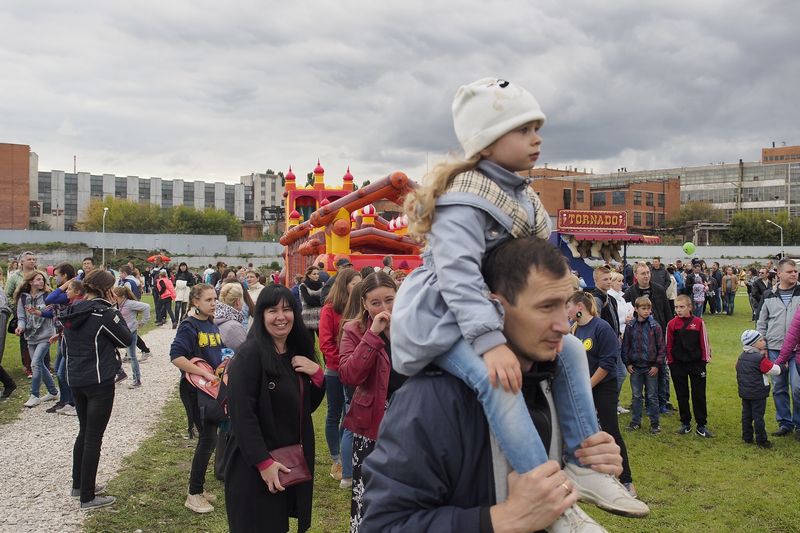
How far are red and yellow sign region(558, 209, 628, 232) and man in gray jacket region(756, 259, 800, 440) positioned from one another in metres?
11.3

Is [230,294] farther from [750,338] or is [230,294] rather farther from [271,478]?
[750,338]

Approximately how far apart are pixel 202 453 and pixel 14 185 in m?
76.3

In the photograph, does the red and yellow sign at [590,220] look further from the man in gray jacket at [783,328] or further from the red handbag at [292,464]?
the red handbag at [292,464]

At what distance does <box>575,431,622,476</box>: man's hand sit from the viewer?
5.72ft

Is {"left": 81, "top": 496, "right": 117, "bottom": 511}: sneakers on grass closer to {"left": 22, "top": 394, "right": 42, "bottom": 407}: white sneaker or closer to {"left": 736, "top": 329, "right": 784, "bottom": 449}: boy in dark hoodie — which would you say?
{"left": 22, "top": 394, "right": 42, "bottom": 407}: white sneaker

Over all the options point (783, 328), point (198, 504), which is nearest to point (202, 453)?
point (198, 504)

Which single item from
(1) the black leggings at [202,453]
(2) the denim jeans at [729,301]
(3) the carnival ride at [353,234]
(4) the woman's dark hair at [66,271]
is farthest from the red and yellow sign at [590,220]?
(1) the black leggings at [202,453]

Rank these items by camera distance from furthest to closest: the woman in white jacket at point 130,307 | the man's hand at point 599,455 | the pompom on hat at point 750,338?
the woman in white jacket at point 130,307 < the pompom on hat at point 750,338 < the man's hand at point 599,455

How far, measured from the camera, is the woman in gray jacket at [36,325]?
9.31 meters

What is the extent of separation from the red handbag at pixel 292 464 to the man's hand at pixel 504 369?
86.8 inches

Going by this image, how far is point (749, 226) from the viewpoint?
6550 centimetres

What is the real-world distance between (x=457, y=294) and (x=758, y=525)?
510 cm

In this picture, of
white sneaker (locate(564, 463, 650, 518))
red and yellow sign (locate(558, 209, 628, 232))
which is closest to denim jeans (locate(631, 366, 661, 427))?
white sneaker (locate(564, 463, 650, 518))

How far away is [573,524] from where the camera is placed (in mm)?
1562
